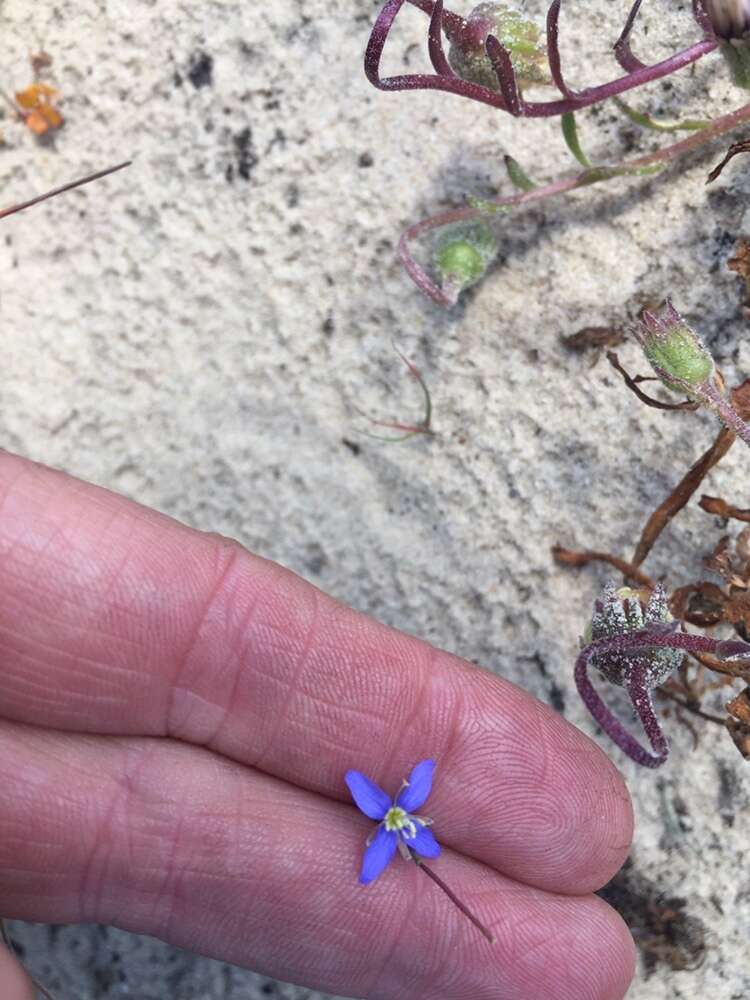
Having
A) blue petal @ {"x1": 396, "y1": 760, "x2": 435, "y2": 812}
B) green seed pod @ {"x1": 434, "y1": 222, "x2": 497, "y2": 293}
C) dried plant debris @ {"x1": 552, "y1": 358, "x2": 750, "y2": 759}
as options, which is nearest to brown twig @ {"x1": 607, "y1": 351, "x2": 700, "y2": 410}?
dried plant debris @ {"x1": 552, "y1": 358, "x2": 750, "y2": 759}

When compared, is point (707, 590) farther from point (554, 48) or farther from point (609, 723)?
point (554, 48)

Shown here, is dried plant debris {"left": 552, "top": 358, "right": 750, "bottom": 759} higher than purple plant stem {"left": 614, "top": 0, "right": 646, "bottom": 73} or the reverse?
the reverse

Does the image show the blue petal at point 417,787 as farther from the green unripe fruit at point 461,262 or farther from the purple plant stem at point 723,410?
the green unripe fruit at point 461,262

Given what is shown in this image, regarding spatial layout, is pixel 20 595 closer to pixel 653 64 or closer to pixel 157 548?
pixel 157 548

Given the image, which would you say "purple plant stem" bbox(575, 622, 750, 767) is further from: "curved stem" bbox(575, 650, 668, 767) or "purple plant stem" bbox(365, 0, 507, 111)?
"purple plant stem" bbox(365, 0, 507, 111)

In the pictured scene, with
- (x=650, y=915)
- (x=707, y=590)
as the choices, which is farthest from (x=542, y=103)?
(x=650, y=915)

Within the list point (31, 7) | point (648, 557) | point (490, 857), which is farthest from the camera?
point (31, 7)

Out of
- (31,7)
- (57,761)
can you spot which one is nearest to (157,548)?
(57,761)
